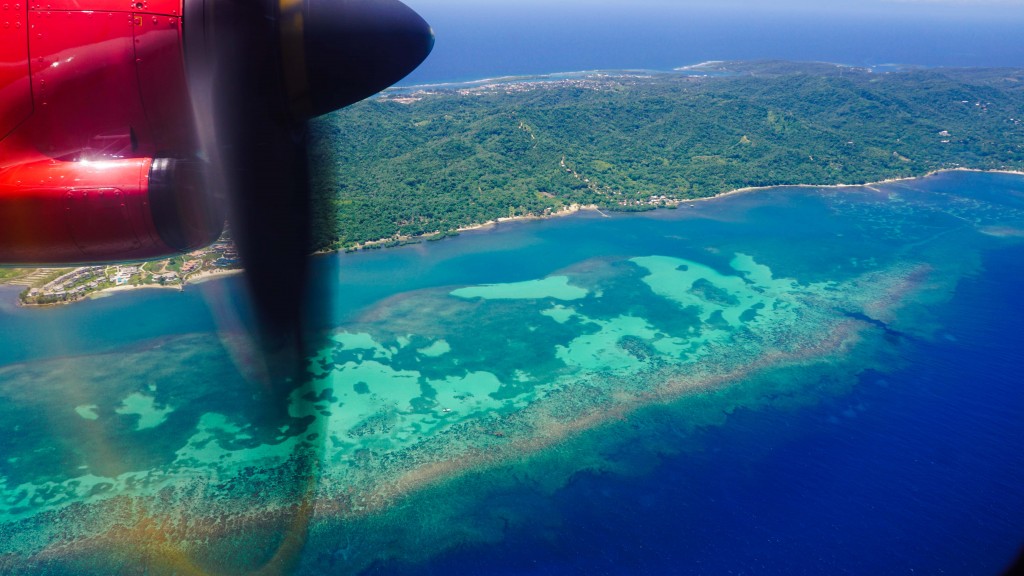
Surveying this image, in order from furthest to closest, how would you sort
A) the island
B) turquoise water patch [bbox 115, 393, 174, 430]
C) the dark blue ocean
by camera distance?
the dark blue ocean
the island
turquoise water patch [bbox 115, 393, 174, 430]

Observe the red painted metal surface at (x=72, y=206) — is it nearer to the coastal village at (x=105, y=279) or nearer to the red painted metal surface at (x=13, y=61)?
the red painted metal surface at (x=13, y=61)

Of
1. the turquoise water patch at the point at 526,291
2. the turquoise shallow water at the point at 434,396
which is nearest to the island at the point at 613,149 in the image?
the turquoise shallow water at the point at 434,396

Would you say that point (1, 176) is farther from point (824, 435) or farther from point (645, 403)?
point (824, 435)

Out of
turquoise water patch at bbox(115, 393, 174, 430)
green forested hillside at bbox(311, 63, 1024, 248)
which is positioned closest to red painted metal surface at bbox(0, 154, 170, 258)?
turquoise water patch at bbox(115, 393, 174, 430)

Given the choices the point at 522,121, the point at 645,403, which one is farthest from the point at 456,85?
the point at 645,403

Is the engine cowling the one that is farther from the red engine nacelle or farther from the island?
the island

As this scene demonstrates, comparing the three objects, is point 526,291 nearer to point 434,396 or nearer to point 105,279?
point 434,396
